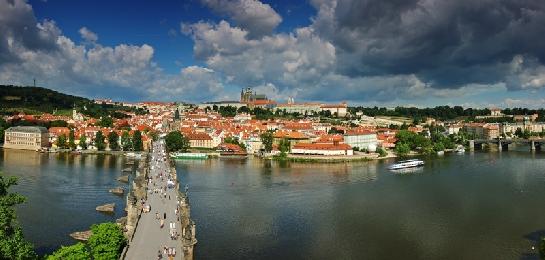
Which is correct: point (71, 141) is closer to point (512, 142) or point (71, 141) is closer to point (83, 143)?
point (83, 143)

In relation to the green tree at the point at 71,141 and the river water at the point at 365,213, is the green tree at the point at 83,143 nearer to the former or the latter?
the green tree at the point at 71,141

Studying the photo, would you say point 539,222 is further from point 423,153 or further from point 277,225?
point 423,153

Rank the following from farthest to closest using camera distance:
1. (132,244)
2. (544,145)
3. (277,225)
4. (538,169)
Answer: (544,145) → (538,169) → (277,225) → (132,244)

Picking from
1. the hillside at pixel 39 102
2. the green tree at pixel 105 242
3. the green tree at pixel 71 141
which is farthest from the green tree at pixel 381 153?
the hillside at pixel 39 102

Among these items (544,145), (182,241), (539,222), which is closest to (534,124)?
(544,145)

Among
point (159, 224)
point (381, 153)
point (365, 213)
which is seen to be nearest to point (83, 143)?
point (381, 153)

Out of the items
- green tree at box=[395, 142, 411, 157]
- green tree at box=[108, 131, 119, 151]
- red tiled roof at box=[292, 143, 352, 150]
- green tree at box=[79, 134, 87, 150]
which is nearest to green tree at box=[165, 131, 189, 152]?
green tree at box=[108, 131, 119, 151]
